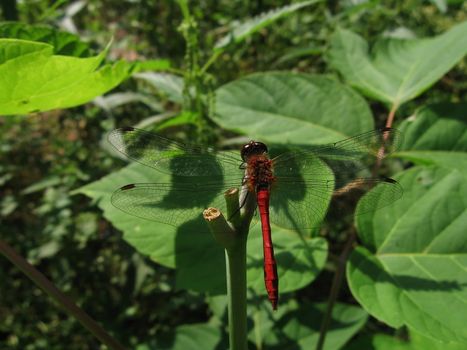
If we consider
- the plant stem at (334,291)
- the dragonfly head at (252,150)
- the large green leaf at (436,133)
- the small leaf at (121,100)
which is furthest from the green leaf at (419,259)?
the small leaf at (121,100)

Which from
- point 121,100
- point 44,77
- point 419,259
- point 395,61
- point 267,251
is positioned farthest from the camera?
point 121,100

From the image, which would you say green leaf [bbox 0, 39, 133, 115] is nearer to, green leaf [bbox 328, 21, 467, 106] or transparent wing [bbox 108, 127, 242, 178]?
transparent wing [bbox 108, 127, 242, 178]

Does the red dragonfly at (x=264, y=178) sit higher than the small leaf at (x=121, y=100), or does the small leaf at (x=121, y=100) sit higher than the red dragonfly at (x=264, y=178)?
the red dragonfly at (x=264, y=178)

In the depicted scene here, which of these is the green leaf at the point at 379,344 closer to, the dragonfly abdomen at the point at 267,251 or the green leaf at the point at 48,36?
the dragonfly abdomen at the point at 267,251

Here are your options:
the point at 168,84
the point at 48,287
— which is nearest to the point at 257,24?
the point at 168,84

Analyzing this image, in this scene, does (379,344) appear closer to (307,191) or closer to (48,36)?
(307,191)

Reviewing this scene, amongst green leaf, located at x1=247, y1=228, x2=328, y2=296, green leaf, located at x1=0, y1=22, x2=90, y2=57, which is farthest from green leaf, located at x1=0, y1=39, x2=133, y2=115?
green leaf, located at x1=247, y1=228, x2=328, y2=296
